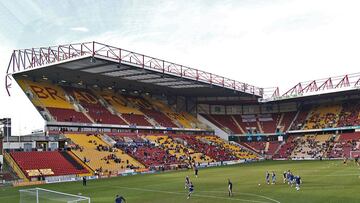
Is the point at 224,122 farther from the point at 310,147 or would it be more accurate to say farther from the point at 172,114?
the point at 310,147

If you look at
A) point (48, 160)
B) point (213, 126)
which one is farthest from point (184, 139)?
point (48, 160)

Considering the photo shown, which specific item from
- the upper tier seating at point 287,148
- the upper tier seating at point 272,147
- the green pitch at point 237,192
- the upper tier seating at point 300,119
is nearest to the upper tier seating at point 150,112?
the upper tier seating at point 272,147

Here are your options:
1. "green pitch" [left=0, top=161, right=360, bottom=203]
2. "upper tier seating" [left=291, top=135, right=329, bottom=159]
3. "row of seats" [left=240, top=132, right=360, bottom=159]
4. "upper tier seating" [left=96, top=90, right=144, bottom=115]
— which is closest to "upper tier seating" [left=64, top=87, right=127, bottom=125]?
"upper tier seating" [left=96, top=90, right=144, bottom=115]

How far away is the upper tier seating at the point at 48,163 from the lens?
4884cm

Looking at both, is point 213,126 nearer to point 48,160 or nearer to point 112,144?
point 112,144

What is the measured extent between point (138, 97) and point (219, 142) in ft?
70.2

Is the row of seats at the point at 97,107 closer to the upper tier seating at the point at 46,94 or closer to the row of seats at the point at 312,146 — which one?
the upper tier seating at the point at 46,94

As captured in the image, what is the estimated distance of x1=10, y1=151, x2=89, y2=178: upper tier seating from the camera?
4884cm

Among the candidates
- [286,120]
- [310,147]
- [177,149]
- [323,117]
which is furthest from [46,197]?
[286,120]

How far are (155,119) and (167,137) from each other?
6755 mm

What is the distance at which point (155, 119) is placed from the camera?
82.6 meters

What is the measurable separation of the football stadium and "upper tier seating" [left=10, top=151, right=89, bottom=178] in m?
0.14

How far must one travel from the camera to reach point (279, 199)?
27.1 metres

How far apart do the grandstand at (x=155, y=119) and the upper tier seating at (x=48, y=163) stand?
135 millimetres
